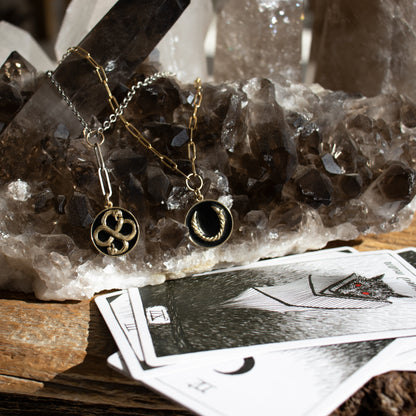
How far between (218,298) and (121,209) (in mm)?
303

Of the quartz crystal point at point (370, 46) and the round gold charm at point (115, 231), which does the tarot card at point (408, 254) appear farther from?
the round gold charm at point (115, 231)

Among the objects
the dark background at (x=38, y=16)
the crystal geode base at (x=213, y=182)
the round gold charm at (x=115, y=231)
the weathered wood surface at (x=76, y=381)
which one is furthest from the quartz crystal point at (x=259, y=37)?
the dark background at (x=38, y=16)

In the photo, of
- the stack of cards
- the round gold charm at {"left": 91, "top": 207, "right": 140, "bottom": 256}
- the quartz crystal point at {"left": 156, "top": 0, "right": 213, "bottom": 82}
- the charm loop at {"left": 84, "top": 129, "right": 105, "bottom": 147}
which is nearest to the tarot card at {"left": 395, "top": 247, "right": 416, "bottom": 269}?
the stack of cards

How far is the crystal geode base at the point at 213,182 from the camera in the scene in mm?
1146

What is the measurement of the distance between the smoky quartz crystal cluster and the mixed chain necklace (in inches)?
0.7

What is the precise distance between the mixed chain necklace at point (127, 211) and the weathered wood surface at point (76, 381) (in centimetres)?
19

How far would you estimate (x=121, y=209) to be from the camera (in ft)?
3.74

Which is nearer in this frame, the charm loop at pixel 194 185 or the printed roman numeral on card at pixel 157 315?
the printed roman numeral on card at pixel 157 315

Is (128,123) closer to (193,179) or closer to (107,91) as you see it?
(107,91)

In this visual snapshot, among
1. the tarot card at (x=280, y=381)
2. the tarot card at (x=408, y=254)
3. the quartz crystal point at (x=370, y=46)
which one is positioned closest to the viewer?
the tarot card at (x=280, y=381)

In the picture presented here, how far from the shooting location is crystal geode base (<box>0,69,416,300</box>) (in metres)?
1.15

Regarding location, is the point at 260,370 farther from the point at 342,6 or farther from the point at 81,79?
the point at 342,6

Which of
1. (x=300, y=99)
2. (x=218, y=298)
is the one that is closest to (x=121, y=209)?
(x=218, y=298)

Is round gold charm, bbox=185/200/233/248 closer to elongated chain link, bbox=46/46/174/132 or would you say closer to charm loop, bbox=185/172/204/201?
charm loop, bbox=185/172/204/201
